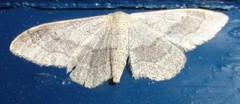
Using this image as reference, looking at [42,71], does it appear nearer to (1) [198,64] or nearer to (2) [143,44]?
(2) [143,44]

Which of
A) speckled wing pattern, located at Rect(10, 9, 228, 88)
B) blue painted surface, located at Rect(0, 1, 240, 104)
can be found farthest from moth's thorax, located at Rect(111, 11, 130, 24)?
blue painted surface, located at Rect(0, 1, 240, 104)

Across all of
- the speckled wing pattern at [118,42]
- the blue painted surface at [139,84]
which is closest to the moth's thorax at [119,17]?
the speckled wing pattern at [118,42]

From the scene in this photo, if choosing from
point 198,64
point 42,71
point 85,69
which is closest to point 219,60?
point 198,64

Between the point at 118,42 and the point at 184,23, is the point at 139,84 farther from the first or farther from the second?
the point at 184,23

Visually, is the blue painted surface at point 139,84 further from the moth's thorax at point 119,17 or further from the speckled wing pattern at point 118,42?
the moth's thorax at point 119,17

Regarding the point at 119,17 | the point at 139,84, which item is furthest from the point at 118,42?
the point at 139,84

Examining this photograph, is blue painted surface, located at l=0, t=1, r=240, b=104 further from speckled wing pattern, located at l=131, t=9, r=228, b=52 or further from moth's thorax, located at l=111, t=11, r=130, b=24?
moth's thorax, located at l=111, t=11, r=130, b=24

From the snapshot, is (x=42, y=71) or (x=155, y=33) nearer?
(x=42, y=71)
